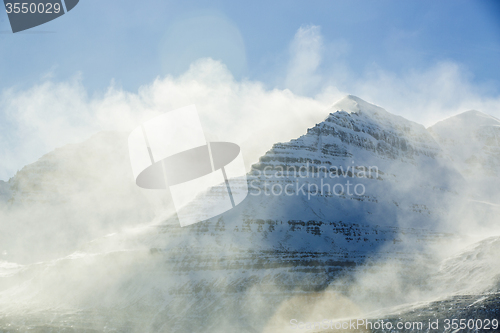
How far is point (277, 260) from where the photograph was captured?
100688mm

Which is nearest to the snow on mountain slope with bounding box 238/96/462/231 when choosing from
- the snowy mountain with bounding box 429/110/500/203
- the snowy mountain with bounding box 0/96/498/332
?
the snowy mountain with bounding box 0/96/498/332

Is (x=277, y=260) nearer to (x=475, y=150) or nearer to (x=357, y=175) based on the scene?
(x=357, y=175)

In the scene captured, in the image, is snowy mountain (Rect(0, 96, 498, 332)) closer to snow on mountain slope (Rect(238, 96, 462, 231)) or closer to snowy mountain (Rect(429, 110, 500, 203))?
snow on mountain slope (Rect(238, 96, 462, 231))

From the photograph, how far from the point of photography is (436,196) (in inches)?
5463

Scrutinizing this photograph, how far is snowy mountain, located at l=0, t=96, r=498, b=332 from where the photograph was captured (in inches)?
3538

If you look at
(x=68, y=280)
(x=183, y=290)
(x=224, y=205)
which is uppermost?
(x=224, y=205)


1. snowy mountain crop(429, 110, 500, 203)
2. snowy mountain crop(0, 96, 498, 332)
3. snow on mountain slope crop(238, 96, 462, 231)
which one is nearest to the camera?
snowy mountain crop(0, 96, 498, 332)

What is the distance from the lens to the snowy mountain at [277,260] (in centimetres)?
8988

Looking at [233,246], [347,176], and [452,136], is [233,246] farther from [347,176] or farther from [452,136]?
[452,136]

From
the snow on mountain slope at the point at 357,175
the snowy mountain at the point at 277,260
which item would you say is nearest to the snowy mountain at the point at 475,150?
the snow on mountain slope at the point at 357,175

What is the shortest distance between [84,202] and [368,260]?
497 ft

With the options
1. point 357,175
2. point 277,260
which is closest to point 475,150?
point 357,175

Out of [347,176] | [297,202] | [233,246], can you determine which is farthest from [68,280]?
[347,176]

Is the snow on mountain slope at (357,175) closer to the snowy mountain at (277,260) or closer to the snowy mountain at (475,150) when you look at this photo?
the snowy mountain at (277,260)
